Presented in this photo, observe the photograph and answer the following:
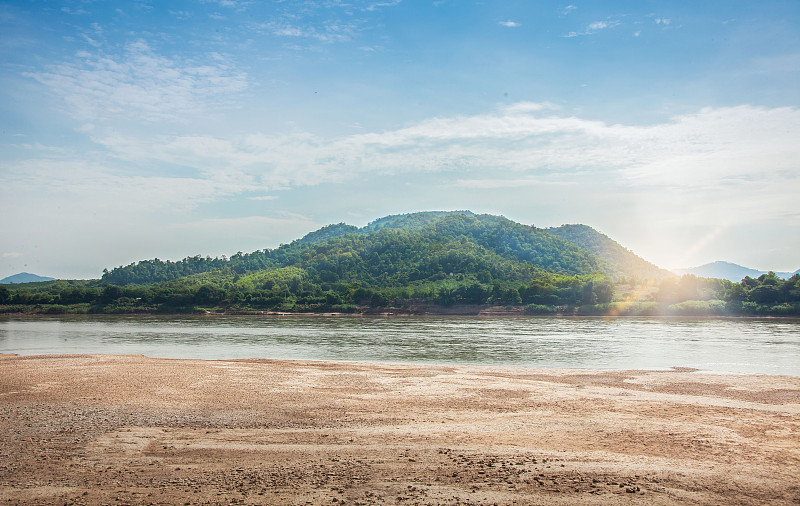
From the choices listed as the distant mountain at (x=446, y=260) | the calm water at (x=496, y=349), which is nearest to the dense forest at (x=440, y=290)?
the distant mountain at (x=446, y=260)

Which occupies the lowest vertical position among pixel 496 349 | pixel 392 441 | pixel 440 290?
pixel 496 349

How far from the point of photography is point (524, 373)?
25.7 m

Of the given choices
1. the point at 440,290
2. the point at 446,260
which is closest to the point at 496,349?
the point at 440,290

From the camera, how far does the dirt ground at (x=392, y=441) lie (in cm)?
938

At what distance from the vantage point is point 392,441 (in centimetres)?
1245

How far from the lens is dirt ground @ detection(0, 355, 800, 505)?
30.8 ft

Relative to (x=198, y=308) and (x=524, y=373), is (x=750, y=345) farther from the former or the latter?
(x=198, y=308)

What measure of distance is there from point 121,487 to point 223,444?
2.87 metres

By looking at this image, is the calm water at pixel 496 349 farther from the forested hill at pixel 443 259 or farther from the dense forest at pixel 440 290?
the forested hill at pixel 443 259

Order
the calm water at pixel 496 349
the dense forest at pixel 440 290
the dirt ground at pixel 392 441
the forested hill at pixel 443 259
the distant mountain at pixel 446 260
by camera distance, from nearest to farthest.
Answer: the dirt ground at pixel 392 441, the calm water at pixel 496 349, the dense forest at pixel 440 290, the distant mountain at pixel 446 260, the forested hill at pixel 443 259

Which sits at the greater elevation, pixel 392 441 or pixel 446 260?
pixel 446 260

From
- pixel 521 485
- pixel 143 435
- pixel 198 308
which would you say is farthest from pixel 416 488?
pixel 198 308

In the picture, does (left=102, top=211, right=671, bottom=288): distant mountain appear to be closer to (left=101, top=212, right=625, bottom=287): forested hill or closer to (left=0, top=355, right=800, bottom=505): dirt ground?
(left=101, top=212, right=625, bottom=287): forested hill

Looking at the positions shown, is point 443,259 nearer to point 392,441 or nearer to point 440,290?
point 440,290
